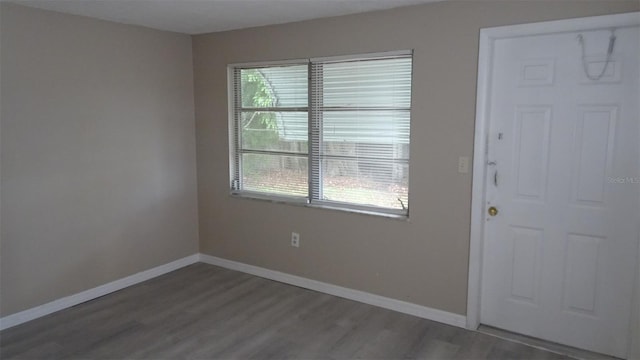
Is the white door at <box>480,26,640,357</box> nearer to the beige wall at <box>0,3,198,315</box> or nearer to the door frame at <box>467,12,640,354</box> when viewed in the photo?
the door frame at <box>467,12,640,354</box>

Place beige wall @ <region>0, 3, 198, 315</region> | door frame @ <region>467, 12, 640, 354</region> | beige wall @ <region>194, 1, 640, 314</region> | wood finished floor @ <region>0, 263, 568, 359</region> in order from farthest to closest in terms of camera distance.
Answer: beige wall @ <region>0, 3, 198, 315</region> → beige wall @ <region>194, 1, 640, 314</region> → wood finished floor @ <region>0, 263, 568, 359</region> → door frame @ <region>467, 12, 640, 354</region>

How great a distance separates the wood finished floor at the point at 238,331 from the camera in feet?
9.50

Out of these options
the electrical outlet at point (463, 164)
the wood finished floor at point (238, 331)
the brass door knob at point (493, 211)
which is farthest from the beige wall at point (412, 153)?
the wood finished floor at point (238, 331)

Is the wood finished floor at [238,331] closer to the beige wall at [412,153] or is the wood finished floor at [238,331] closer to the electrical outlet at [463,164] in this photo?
the beige wall at [412,153]

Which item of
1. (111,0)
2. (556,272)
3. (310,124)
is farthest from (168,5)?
(556,272)

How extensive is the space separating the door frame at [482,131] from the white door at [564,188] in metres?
0.05

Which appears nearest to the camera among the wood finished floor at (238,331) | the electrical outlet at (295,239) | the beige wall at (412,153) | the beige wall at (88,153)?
the wood finished floor at (238,331)

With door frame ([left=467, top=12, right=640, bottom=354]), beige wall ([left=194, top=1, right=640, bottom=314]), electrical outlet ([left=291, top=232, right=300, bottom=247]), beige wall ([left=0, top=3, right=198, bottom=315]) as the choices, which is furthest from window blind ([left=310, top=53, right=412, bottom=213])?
beige wall ([left=0, top=3, right=198, bottom=315])

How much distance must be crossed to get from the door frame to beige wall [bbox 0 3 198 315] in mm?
2759

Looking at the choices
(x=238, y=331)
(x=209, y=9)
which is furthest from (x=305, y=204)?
(x=209, y=9)

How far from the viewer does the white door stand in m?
2.68

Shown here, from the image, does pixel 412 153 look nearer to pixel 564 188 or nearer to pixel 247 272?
pixel 564 188

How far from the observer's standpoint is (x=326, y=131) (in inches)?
150

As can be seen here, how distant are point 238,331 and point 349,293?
0.99 meters
